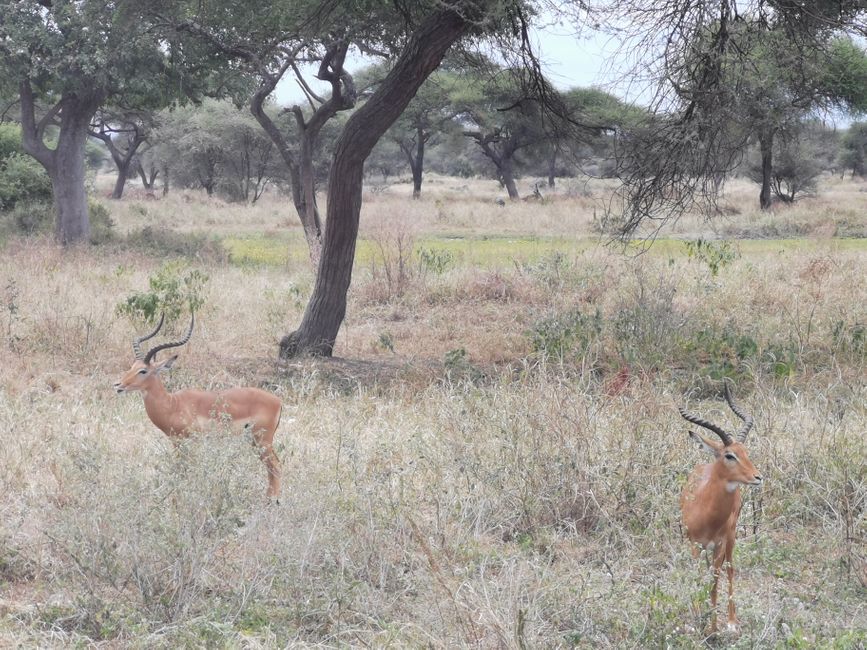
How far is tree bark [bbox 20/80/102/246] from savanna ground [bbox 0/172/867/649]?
28.3ft

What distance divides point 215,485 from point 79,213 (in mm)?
16025

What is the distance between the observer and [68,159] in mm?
19016

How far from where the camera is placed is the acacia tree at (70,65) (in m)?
15.9

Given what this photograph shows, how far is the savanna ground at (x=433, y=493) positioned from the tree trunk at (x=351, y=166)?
1.58ft

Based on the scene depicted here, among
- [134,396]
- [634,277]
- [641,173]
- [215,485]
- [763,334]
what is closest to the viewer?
[215,485]

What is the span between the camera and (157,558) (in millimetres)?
4258

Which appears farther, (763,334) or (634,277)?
(634,277)

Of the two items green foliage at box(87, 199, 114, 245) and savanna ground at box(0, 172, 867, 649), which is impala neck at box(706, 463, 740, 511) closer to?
savanna ground at box(0, 172, 867, 649)

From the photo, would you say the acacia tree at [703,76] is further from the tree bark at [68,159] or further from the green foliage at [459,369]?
the tree bark at [68,159]

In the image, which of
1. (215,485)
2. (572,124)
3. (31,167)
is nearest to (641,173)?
(572,124)

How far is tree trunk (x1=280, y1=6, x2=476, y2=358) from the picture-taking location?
905cm

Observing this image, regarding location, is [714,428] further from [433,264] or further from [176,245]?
[176,245]

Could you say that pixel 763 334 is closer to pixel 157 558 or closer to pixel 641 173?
pixel 641 173

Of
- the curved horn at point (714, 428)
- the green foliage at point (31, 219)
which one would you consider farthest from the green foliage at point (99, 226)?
the curved horn at point (714, 428)
